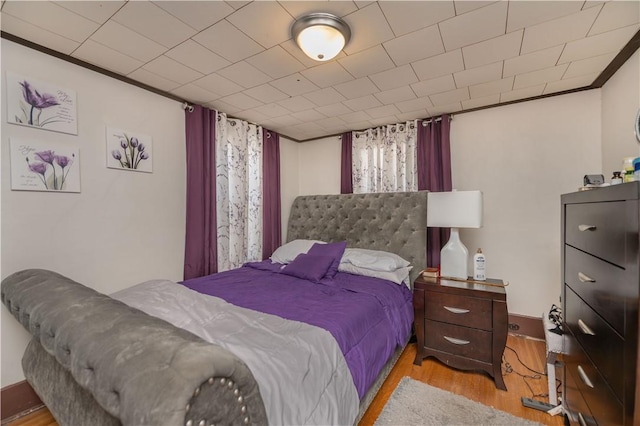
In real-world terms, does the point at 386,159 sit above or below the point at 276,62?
below

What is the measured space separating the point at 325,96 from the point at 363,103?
1.35 feet

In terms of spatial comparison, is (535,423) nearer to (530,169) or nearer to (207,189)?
(530,169)

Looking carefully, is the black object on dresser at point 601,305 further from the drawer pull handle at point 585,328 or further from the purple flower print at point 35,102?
the purple flower print at point 35,102

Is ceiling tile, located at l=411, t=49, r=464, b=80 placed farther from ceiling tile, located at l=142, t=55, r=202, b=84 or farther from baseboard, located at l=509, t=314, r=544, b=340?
baseboard, located at l=509, t=314, r=544, b=340

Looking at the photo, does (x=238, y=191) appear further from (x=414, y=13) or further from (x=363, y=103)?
(x=414, y=13)

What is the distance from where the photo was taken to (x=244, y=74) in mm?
2135

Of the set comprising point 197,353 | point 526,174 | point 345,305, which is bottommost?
point 345,305

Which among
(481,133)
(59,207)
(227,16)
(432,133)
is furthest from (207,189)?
(481,133)

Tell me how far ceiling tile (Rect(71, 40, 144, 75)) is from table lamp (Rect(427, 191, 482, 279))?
2664 millimetres

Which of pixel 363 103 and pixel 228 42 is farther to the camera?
pixel 363 103

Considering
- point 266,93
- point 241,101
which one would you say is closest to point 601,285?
point 266,93

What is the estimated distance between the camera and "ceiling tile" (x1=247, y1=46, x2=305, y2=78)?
185 centimetres

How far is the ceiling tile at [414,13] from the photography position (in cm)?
141

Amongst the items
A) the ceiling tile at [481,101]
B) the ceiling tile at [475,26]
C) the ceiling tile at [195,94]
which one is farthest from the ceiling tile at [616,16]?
the ceiling tile at [195,94]
